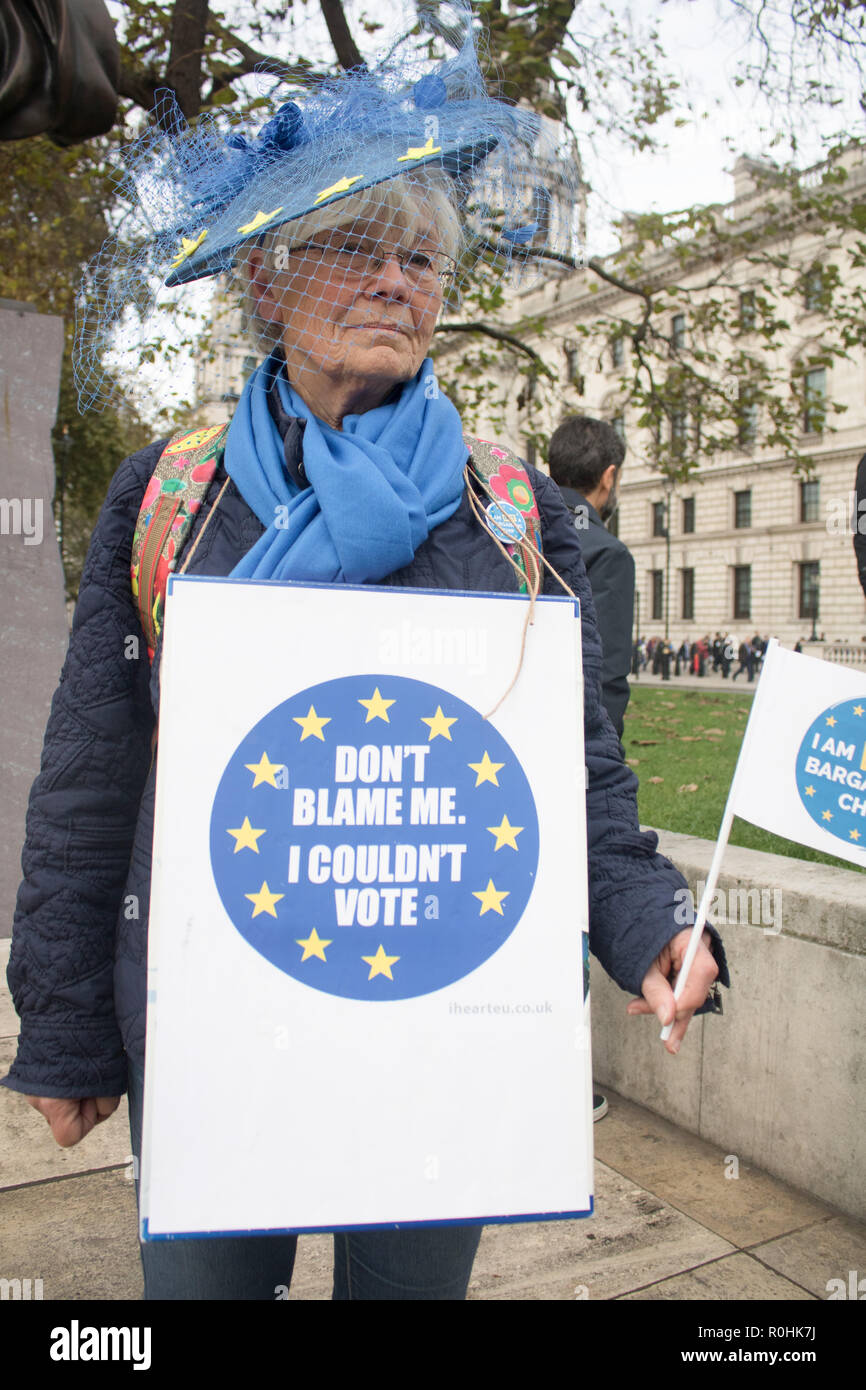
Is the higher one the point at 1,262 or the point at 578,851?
the point at 1,262

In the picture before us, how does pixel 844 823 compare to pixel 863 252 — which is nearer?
pixel 844 823

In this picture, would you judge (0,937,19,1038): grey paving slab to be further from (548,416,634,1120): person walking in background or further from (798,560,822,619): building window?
(798,560,822,619): building window

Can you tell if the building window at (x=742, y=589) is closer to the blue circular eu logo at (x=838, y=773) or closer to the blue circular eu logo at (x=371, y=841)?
the blue circular eu logo at (x=838, y=773)

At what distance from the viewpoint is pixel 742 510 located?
48375 millimetres

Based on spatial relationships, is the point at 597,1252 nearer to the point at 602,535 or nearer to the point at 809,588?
the point at 602,535

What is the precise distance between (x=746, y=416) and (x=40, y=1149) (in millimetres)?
10255

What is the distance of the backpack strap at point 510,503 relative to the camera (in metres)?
1.51

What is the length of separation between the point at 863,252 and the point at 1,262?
9.01 metres

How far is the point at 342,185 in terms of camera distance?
1.43m

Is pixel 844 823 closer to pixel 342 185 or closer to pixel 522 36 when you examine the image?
pixel 342 185

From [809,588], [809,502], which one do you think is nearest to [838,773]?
[809,588]

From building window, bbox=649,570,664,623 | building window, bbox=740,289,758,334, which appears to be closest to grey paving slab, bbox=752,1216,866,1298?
building window, bbox=740,289,758,334

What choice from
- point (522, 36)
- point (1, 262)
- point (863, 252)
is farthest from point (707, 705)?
point (1, 262)
